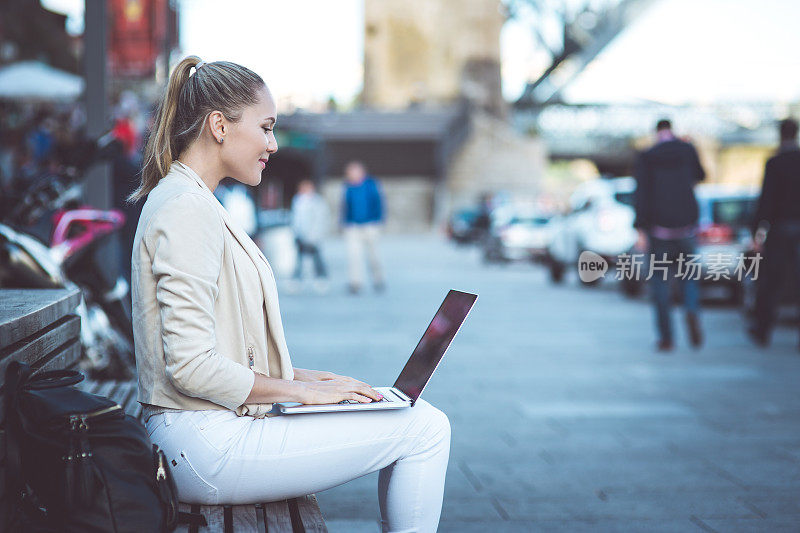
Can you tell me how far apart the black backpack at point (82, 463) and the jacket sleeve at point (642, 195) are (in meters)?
7.20

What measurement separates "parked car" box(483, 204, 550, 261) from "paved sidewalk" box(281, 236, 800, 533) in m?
11.7

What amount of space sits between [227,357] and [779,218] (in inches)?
290

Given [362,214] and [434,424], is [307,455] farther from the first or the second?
[362,214]

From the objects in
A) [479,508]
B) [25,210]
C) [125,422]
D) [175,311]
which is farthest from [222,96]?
[25,210]

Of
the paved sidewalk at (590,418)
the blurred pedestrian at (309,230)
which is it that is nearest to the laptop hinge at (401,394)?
the paved sidewalk at (590,418)

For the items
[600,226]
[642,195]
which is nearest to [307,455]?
[642,195]

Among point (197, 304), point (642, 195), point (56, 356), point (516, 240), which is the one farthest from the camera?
point (516, 240)

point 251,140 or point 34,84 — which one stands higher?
point 34,84

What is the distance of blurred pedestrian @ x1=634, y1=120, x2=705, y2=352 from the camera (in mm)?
8727

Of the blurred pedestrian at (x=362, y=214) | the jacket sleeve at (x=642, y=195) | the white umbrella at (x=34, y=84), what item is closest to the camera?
the jacket sleeve at (x=642, y=195)

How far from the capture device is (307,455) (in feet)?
8.07

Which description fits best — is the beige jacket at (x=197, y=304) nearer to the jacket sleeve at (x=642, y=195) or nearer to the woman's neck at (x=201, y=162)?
the woman's neck at (x=201, y=162)

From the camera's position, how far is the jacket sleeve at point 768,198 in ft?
28.6

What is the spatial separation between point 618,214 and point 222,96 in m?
13.2
